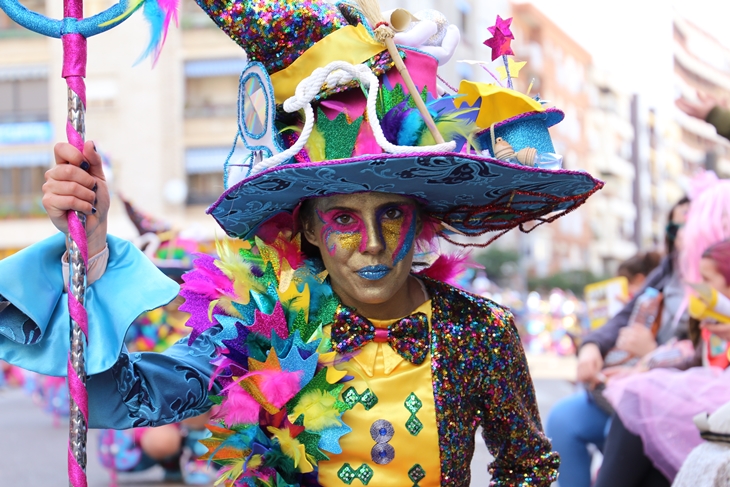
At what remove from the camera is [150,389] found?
7.52 ft

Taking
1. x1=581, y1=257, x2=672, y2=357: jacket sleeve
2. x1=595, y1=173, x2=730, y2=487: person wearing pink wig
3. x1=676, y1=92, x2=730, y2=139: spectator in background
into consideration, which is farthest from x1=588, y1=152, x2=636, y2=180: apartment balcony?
x1=595, y1=173, x2=730, y2=487: person wearing pink wig

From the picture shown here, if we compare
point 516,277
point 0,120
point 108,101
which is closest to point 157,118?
point 108,101

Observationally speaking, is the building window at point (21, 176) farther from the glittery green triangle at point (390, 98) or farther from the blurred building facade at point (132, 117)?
A: the glittery green triangle at point (390, 98)

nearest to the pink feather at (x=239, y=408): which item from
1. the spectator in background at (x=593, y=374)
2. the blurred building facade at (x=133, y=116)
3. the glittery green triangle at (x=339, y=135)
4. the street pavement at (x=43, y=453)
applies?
the glittery green triangle at (x=339, y=135)

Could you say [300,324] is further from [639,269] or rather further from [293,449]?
[639,269]

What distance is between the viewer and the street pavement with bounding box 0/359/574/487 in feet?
22.7

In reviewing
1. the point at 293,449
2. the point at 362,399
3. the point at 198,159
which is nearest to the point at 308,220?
the point at 362,399

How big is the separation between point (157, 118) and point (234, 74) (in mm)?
2836

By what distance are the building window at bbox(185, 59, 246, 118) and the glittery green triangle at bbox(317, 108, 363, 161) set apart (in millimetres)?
27381

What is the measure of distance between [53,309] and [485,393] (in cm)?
115

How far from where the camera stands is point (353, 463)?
2.47 meters

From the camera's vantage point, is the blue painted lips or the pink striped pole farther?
the blue painted lips

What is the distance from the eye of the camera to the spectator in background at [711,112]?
3637mm

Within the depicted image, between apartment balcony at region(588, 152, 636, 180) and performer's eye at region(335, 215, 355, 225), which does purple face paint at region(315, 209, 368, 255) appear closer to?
performer's eye at region(335, 215, 355, 225)
